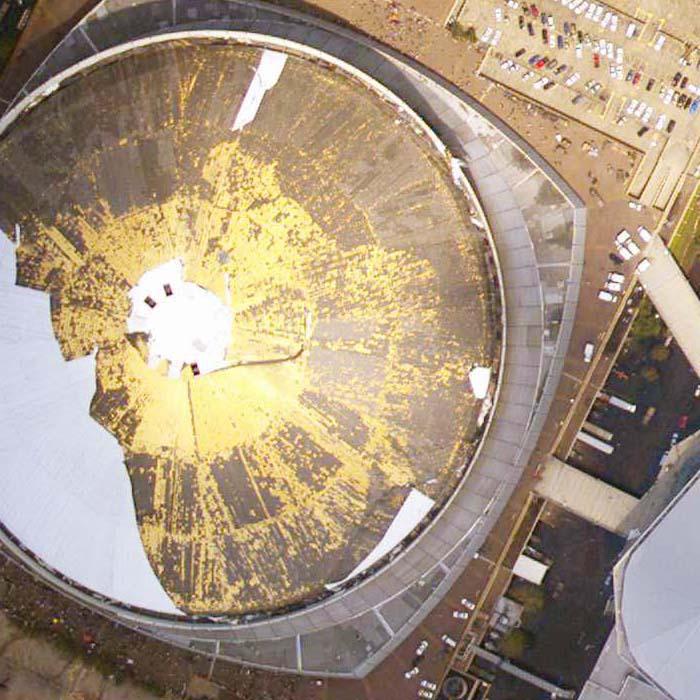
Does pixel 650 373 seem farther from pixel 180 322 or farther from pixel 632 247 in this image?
pixel 180 322

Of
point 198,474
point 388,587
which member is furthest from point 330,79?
point 388,587

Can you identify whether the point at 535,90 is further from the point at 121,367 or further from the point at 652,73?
the point at 121,367

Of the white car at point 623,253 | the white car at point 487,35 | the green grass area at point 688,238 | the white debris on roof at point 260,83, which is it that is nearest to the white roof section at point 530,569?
the white car at point 623,253

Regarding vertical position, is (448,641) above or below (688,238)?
below

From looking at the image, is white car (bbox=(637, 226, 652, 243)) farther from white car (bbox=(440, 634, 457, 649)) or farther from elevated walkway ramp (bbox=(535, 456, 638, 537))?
white car (bbox=(440, 634, 457, 649))

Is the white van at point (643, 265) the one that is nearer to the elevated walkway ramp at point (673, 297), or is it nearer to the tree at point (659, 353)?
the elevated walkway ramp at point (673, 297)

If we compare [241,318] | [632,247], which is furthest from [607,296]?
[241,318]
